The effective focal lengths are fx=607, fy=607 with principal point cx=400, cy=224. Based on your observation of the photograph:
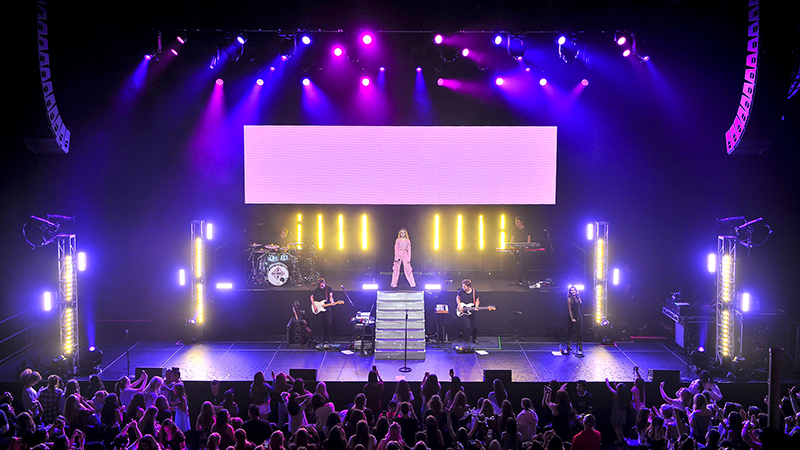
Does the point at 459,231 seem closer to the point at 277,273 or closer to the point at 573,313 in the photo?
the point at 573,313

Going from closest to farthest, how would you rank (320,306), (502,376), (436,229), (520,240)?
(502,376), (320,306), (520,240), (436,229)

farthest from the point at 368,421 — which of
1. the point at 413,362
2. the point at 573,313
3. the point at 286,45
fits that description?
the point at 286,45

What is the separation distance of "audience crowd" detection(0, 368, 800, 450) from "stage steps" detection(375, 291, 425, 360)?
3.77m

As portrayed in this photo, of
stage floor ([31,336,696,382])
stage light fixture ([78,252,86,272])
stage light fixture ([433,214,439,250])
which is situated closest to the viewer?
stage floor ([31,336,696,382])

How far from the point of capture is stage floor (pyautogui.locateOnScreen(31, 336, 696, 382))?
13664 millimetres

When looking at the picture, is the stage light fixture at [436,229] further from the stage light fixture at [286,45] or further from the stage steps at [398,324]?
the stage light fixture at [286,45]

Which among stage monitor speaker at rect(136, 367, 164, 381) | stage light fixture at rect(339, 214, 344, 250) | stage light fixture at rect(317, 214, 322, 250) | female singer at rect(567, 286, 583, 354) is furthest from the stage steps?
stage monitor speaker at rect(136, 367, 164, 381)

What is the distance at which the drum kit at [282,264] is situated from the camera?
16938 mm

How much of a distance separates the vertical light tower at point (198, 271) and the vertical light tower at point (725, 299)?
1274 centimetres

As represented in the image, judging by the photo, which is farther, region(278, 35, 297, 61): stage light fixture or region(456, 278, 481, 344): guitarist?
region(456, 278, 481, 344): guitarist

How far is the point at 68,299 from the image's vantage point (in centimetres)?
1351

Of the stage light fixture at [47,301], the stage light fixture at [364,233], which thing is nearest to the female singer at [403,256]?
the stage light fixture at [364,233]

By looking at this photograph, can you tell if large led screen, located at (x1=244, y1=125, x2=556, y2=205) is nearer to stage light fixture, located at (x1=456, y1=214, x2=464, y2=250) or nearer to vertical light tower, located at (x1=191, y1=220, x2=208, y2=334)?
stage light fixture, located at (x1=456, y1=214, x2=464, y2=250)

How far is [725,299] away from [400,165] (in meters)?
9.18
